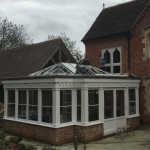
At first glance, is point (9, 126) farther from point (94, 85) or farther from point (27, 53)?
point (27, 53)

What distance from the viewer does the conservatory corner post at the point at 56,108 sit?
1420 centimetres

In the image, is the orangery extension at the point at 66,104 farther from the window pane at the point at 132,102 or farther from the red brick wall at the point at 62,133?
the window pane at the point at 132,102

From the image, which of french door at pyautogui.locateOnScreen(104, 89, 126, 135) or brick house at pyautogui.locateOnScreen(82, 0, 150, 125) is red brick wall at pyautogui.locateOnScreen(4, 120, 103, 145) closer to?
french door at pyautogui.locateOnScreen(104, 89, 126, 135)

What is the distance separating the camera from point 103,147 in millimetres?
13625

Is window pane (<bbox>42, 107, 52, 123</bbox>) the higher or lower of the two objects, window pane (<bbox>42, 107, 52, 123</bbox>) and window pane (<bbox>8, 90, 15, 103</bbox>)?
the lower

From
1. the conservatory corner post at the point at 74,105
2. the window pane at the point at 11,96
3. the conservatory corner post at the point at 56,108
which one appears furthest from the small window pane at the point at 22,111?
the conservatory corner post at the point at 74,105

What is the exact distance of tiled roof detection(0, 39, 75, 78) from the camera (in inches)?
831

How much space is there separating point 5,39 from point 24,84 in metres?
29.1

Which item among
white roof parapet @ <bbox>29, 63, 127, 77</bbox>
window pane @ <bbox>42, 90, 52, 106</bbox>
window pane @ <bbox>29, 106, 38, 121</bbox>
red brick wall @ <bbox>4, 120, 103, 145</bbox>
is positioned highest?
white roof parapet @ <bbox>29, 63, 127, 77</bbox>

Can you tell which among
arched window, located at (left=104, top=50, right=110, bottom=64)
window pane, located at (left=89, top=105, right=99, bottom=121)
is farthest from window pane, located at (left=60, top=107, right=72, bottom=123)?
arched window, located at (left=104, top=50, right=110, bottom=64)

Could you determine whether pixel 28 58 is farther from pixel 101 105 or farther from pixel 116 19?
pixel 101 105

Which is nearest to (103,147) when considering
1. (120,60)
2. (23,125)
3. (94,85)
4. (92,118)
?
(92,118)

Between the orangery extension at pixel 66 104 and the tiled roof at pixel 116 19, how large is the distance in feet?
14.1

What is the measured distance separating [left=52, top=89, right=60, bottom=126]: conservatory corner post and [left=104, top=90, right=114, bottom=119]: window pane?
2.93 metres
